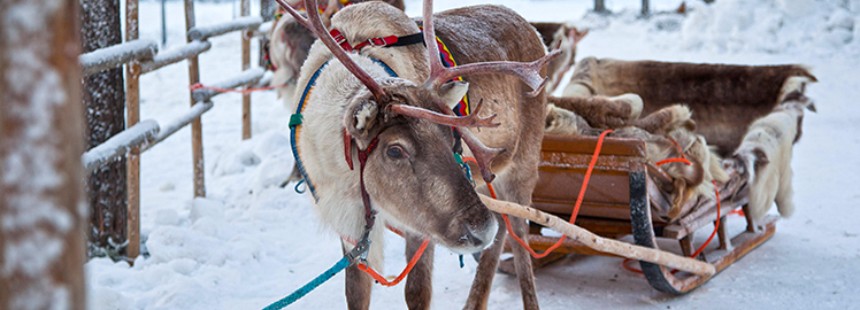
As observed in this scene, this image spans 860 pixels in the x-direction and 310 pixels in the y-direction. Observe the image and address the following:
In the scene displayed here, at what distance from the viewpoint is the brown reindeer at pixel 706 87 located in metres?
5.88

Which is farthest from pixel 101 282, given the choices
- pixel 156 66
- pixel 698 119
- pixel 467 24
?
pixel 698 119

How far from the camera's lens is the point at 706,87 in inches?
238

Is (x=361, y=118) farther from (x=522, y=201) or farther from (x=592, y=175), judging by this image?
(x=592, y=175)

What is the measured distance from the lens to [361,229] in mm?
3064

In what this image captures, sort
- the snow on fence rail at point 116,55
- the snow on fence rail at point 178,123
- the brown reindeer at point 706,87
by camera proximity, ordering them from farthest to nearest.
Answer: the brown reindeer at point 706,87 → the snow on fence rail at point 178,123 → the snow on fence rail at point 116,55

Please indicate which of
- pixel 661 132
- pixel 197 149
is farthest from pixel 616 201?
pixel 197 149

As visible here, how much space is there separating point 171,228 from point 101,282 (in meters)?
0.63

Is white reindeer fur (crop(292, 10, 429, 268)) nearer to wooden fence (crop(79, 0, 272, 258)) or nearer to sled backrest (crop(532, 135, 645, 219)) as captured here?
wooden fence (crop(79, 0, 272, 258))

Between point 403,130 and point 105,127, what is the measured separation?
273cm

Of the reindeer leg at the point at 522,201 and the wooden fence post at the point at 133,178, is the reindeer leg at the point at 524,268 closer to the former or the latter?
the reindeer leg at the point at 522,201

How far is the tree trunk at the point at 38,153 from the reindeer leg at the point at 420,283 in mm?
2591

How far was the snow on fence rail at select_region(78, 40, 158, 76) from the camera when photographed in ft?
13.9

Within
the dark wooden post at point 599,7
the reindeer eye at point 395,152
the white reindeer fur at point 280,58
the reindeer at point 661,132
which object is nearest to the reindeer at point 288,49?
the white reindeer fur at point 280,58

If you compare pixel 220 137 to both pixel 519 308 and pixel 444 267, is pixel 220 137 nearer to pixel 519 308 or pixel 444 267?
pixel 444 267
